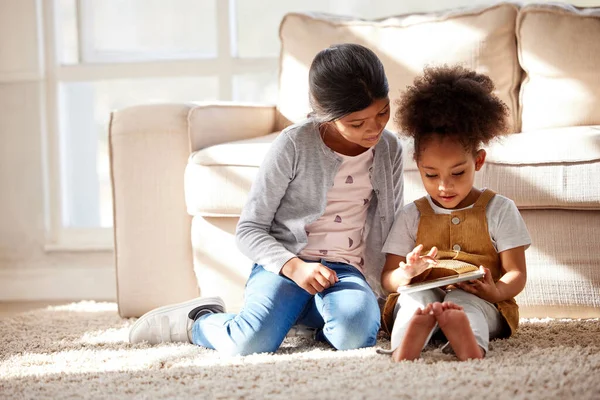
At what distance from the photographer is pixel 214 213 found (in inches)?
80.3

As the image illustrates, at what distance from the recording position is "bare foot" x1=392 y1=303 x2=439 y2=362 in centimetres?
138

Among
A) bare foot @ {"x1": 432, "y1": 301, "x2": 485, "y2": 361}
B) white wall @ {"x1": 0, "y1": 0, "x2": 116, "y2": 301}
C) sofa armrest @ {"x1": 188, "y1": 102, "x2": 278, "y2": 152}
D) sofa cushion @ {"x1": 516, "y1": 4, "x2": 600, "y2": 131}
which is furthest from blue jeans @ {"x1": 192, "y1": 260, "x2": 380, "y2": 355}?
white wall @ {"x1": 0, "y1": 0, "x2": 116, "y2": 301}

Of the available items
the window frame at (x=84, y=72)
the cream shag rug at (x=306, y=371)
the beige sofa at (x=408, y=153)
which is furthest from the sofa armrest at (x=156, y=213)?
the window frame at (x=84, y=72)

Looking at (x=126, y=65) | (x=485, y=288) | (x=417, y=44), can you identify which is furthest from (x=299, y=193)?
(x=126, y=65)

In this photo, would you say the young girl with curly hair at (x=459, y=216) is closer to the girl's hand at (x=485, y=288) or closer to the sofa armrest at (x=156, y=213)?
the girl's hand at (x=485, y=288)

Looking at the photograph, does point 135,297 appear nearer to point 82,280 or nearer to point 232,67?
point 82,280

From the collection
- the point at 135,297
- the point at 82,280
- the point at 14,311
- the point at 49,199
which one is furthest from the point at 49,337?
the point at 49,199

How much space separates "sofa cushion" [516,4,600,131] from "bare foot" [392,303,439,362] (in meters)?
1.17

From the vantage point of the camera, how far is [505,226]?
5.19 ft

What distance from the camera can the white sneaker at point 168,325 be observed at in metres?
1.76

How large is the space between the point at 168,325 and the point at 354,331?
0.46 meters

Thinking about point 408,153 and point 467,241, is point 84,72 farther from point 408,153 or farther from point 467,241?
point 467,241

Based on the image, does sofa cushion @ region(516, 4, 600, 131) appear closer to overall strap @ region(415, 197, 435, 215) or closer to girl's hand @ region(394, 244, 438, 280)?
overall strap @ region(415, 197, 435, 215)

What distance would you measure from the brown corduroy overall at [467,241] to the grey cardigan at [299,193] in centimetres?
13
